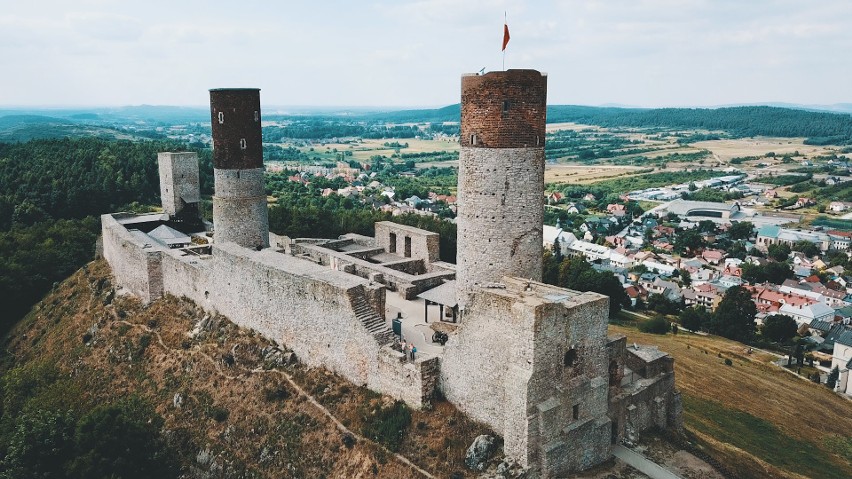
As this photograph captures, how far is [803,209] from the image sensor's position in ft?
541

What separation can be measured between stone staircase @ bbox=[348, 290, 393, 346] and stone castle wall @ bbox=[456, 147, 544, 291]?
3825mm

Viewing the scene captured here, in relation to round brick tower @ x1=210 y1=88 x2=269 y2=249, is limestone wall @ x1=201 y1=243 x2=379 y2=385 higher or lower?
lower

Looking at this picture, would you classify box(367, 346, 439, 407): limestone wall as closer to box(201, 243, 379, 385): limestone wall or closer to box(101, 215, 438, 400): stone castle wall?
box(101, 215, 438, 400): stone castle wall

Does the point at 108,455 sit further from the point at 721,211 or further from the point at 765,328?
the point at 721,211

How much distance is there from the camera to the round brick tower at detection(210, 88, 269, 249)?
34406 mm

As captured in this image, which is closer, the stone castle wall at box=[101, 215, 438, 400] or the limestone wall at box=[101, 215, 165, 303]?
the stone castle wall at box=[101, 215, 438, 400]

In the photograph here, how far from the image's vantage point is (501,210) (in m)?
23.4

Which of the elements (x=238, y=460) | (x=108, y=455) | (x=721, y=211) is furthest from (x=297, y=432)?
(x=721, y=211)

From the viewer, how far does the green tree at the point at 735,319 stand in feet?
222

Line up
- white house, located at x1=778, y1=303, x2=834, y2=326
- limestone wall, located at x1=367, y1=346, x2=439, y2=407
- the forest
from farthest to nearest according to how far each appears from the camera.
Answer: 1. white house, located at x1=778, y1=303, x2=834, y2=326
2. the forest
3. limestone wall, located at x1=367, y1=346, x2=439, y2=407

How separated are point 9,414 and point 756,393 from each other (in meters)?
43.0

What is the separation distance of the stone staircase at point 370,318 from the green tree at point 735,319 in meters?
55.5

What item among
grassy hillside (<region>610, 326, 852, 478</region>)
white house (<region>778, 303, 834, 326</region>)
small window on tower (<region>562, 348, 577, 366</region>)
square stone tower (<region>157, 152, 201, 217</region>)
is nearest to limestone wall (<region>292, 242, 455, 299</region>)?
small window on tower (<region>562, 348, 577, 366</region>)

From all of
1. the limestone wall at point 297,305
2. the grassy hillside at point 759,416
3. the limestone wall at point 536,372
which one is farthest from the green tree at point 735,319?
the limestone wall at point 297,305
